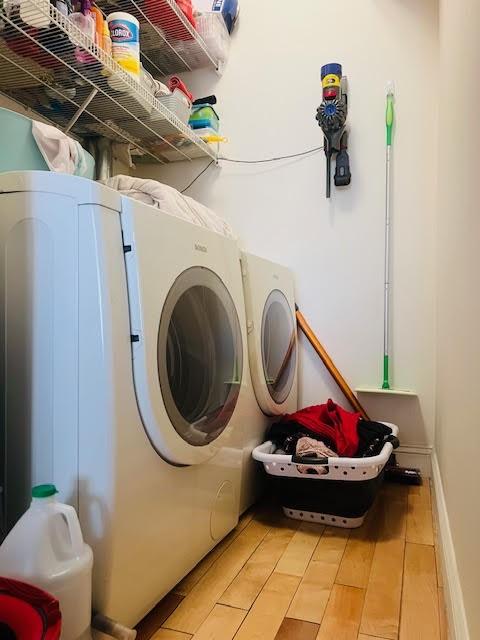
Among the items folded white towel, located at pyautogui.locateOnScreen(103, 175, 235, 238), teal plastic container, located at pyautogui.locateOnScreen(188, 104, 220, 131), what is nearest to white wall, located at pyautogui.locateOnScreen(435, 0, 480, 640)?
folded white towel, located at pyautogui.locateOnScreen(103, 175, 235, 238)

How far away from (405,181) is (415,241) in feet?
0.86

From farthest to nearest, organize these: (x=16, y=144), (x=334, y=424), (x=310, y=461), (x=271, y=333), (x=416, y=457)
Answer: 1. (x=416, y=457)
2. (x=271, y=333)
3. (x=334, y=424)
4. (x=310, y=461)
5. (x=16, y=144)

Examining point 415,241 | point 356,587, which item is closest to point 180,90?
point 415,241

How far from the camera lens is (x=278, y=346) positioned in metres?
1.94

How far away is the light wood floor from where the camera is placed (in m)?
1.06

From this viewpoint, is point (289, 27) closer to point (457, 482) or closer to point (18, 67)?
point (18, 67)

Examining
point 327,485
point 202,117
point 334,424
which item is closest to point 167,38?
point 202,117

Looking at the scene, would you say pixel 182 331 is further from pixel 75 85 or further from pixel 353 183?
pixel 353 183

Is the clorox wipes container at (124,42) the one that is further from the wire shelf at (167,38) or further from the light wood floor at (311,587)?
the light wood floor at (311,587)

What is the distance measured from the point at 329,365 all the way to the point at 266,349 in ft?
1.58

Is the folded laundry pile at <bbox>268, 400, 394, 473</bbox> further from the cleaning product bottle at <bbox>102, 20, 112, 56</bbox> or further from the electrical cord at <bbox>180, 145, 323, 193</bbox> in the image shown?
the cleaning product bottle at <bbox>102, 20, 112, 56</bbox>

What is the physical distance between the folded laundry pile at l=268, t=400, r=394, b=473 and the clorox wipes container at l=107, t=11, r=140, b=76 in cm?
134

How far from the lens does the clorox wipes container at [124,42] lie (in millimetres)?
1657

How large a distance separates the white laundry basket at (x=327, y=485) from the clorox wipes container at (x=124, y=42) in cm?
136
